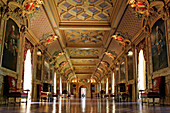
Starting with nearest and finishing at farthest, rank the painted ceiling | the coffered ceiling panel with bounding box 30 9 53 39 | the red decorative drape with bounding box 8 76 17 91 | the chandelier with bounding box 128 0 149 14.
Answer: the red decorative drape with bounding box 8 76 17 91, the chandelier with bounding box 128 0 149 14, the coffered ceiling panel with bounding box 30 9 53 39, the painted ceiling

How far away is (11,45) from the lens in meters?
10.2

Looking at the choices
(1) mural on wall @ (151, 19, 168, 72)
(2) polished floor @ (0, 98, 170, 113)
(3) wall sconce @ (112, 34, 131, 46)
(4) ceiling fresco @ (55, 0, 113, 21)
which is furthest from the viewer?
(3) wall sconce @ (112, 34, 131, 46)

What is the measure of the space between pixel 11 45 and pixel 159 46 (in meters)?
8.14

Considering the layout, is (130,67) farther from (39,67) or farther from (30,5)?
(30,5)

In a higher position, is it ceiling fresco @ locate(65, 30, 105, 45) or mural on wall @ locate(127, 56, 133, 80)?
ceiling fresco @ locate(65, 30, 105, 45)

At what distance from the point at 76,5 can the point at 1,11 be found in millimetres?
6633

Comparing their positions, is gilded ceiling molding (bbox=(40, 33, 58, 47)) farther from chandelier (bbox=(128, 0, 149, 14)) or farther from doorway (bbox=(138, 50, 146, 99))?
chandelier (bbox=(128, 0, 149, 14))

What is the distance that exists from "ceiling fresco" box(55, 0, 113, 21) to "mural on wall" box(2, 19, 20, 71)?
4285mm

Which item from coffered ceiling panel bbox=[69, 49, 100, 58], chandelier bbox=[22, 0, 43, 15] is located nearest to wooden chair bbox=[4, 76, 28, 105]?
chandelier bbox=[22, 0, 43, 15]

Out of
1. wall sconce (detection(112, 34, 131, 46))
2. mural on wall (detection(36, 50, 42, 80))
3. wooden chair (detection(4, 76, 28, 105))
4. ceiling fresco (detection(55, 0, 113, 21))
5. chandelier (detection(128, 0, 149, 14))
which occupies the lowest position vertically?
wooden chair (detection(4, 76, 28, 105))

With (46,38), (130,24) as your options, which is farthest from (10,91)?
(130,24)

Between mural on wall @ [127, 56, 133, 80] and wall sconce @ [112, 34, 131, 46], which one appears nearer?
wall sconce @ [112, 34, 131, 46]

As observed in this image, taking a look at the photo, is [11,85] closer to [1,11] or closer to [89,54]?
[1,11]

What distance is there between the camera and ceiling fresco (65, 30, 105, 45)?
773 inches
